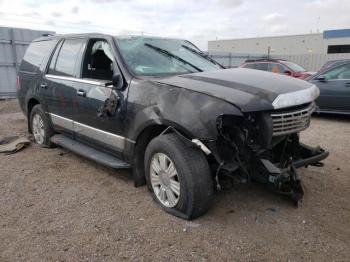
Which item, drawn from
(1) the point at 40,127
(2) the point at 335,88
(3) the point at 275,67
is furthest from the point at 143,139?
(3) the point at 275,67

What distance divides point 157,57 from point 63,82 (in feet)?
5.21

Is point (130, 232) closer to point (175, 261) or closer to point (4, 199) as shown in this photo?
point (175, 261)

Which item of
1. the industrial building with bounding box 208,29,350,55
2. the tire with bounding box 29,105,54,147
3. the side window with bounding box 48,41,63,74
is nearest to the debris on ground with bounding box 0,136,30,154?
the tire with bounding box 29,105,54,147

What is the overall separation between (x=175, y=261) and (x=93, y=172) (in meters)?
2.43

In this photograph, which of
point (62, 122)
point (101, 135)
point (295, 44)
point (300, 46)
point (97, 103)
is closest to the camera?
point (97, 103)

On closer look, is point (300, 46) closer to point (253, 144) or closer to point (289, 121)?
point (289, 121)

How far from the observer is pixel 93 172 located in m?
4.95

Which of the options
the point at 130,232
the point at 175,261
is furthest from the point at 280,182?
the point at 130,232

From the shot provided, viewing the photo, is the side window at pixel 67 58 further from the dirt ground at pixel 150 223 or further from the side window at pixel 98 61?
the dirt ground at pixel 150 223

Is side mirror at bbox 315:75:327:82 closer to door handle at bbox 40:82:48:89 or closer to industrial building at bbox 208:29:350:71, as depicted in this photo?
door handle at bbox 40:82:48:89

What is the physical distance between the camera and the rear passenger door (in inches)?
193

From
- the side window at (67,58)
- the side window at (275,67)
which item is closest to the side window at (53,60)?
the side window at (67,58)

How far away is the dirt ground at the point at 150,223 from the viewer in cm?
299

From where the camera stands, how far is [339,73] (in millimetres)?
8516
